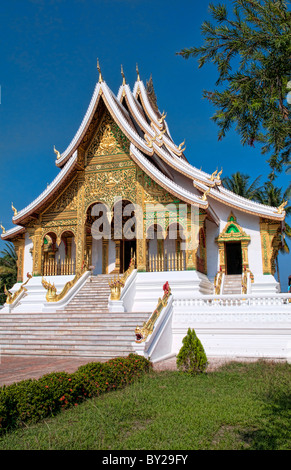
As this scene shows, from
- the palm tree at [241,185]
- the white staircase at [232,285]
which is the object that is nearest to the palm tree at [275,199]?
the palm tree at [241,185]

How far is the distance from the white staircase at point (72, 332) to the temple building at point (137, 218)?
2.36m

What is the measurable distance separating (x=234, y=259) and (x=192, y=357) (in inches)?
420

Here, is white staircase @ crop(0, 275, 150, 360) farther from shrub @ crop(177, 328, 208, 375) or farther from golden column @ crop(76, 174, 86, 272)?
golden column @ crop(76, 174, 86, 272)

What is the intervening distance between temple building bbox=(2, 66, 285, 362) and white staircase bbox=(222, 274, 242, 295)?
0.03m

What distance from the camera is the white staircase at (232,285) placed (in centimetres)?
1263

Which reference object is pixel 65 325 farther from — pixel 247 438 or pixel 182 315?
pixel 247 438

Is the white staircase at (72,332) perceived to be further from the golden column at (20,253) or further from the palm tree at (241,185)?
the palm tree at (241,185)

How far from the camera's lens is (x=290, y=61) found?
3584 millimetres

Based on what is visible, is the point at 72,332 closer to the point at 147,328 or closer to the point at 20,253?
the point at 147,328

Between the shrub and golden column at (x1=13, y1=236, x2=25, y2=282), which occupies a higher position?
golden column at (x1=13, y1=236, x2=25, y2=282)

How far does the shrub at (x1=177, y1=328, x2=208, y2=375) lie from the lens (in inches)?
254

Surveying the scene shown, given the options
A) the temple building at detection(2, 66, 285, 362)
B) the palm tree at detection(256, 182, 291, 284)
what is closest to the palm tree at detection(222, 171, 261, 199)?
the palm tree at detection(256, 182, 291, 284)

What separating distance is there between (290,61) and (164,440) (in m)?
3.57
